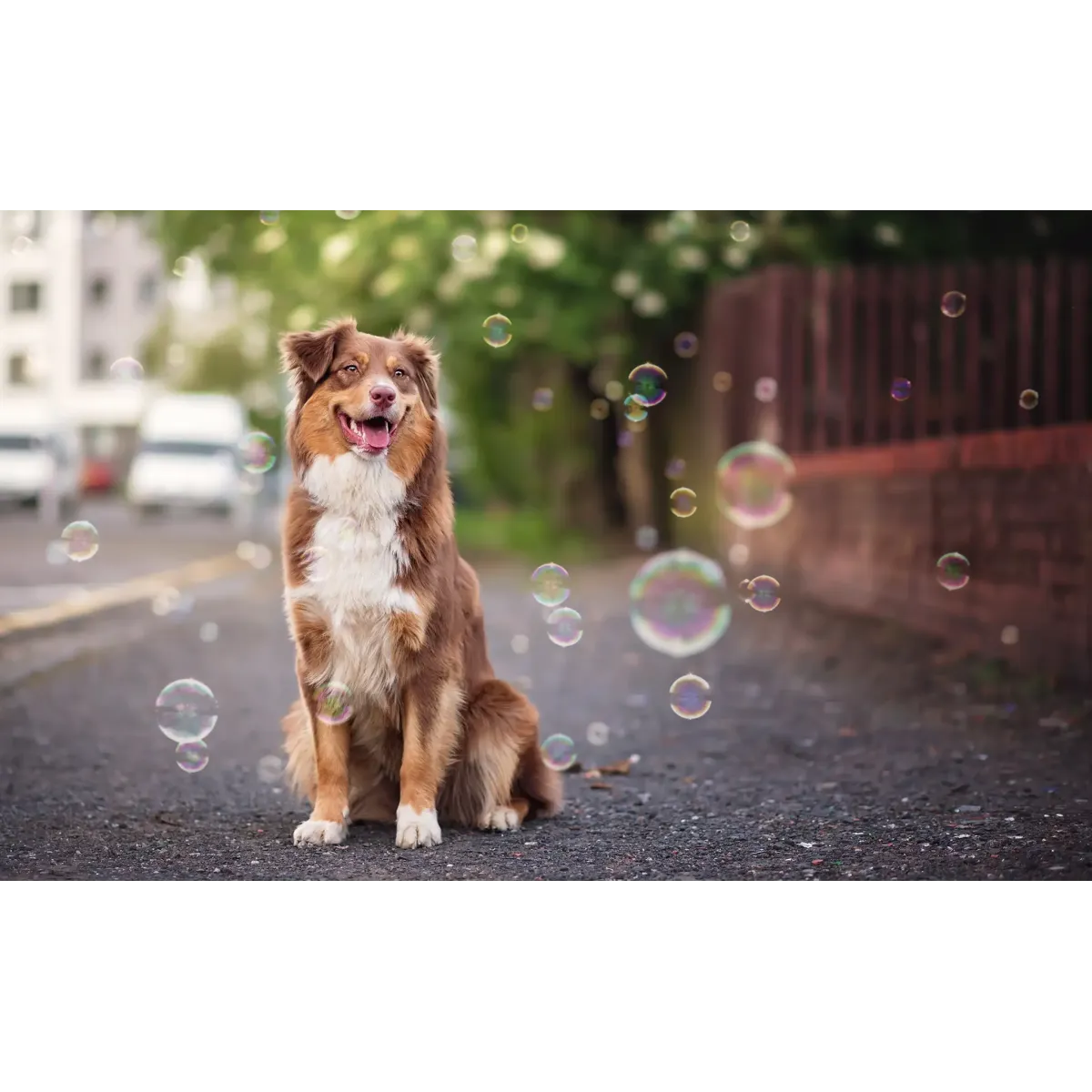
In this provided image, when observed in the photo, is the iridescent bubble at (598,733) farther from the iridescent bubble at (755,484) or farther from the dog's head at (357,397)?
the iridescent bubble at (755,484)

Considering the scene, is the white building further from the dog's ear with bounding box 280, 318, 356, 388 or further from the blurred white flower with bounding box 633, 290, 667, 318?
the blurred white flower with bounding box 633, 290, 667, 318

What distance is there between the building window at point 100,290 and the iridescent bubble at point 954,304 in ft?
22.2

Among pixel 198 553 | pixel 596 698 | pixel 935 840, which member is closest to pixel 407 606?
pixel 935 840

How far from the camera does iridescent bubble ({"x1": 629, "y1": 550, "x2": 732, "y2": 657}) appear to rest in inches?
271

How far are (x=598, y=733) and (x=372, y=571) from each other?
2300mm

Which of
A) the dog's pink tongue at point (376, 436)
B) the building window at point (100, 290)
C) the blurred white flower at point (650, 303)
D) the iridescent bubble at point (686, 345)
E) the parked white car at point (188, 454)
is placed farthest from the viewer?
the parked white car at point (188, 454)

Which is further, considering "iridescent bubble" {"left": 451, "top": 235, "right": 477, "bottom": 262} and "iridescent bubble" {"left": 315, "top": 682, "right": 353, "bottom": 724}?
"iridescent bubble" {"left": 451, "top": 235, "right": 477, "bottom": 262}

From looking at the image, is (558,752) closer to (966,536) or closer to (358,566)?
(358,566)

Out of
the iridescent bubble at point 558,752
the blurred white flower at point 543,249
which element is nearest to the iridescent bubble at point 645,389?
the blurred white flower at point 543,249

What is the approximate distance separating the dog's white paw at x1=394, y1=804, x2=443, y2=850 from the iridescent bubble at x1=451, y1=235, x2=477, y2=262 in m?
4.03

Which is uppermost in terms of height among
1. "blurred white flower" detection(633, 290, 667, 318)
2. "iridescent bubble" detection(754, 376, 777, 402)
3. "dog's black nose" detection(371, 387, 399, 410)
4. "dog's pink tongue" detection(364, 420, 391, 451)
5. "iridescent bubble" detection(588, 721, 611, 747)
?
"blurred white flower" detection(633, 290, 667, 318)

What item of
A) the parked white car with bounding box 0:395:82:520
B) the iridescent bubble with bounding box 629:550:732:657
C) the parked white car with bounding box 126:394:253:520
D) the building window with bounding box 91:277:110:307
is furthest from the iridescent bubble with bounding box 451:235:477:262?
the parked white car with bounding box 126:394:253:520

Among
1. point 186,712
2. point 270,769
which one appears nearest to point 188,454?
point 270,769

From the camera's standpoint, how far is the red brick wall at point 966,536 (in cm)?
605
